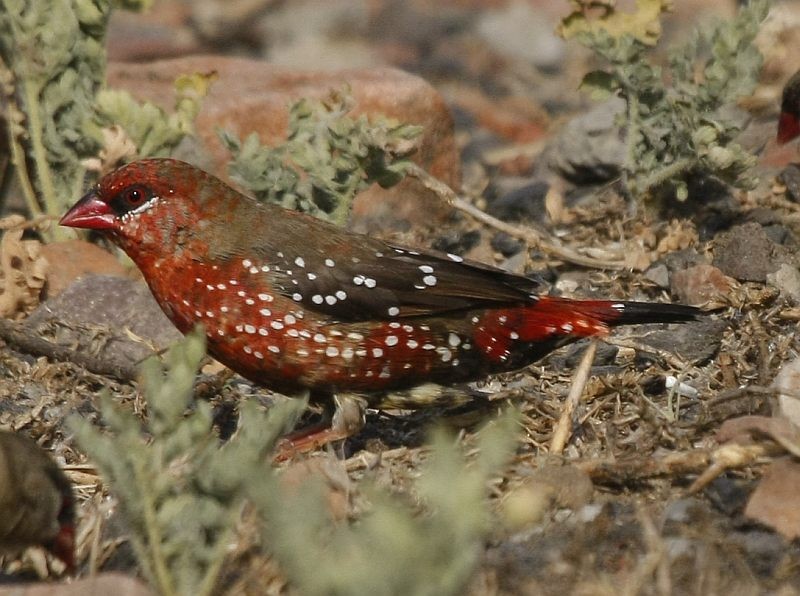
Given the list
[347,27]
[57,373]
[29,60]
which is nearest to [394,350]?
[57,373]

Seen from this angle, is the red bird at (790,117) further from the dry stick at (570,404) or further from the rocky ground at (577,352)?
the dry stick at (570,404)

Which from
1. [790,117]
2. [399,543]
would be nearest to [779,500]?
[399,543]

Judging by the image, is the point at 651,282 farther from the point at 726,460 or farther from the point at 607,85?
the point at 726,460

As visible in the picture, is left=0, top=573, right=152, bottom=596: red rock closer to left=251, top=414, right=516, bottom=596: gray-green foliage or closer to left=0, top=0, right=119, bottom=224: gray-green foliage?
left=251, top=414, right=516, bottom=596: gray-green foliage

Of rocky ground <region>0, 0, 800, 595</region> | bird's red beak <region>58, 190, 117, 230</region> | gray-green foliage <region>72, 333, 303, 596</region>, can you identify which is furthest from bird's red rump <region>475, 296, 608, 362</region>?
gray-green foliage <region>72, 333, 303, 596</region>

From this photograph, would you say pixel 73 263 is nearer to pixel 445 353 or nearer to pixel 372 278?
pixel 372 278
